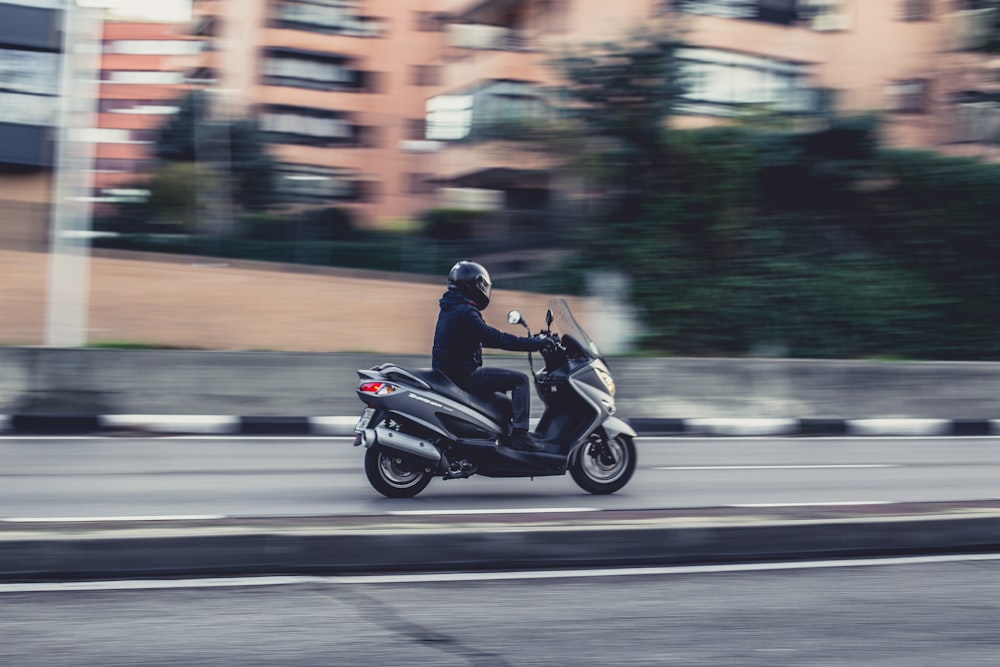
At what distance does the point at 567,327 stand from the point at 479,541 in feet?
11.2

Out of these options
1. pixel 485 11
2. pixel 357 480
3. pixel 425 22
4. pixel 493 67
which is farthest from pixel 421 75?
pixel 357 480

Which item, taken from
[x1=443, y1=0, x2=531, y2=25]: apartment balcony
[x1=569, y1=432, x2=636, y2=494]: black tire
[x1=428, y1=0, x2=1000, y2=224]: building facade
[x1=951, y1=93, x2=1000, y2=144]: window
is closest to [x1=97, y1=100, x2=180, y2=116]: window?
[x1=443, y1=0, x2=531, y2=25]: apartment balcony

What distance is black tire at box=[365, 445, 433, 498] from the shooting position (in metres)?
8.98

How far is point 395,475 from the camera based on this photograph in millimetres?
9016

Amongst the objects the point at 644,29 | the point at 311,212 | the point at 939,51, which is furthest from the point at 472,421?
the point at 939,51

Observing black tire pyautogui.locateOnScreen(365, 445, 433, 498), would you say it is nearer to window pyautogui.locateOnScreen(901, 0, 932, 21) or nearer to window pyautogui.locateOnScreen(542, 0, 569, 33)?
window pyautogui.locateOnScreen(542, 0, 569, 33)

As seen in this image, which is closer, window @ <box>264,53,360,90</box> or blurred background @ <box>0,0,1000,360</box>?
blurred background @ <box>0,0,1000,360</box>

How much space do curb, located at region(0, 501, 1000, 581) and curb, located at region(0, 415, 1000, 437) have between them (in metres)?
8.78

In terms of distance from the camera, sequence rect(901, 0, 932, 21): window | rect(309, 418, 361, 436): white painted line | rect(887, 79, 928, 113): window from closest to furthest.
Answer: rect(309, 418, 361, 436): white painted line → rect(887, 79, 928, 113): window → rect(901, 0, 932, 21): window

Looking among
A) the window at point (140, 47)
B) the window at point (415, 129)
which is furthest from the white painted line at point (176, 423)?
the window at point (140, 47)

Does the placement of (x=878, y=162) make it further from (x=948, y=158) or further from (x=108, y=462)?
(x=108, y=462)

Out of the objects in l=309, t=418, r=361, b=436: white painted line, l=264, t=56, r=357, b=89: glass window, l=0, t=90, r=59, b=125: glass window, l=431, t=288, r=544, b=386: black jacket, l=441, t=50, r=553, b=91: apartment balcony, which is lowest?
l=309, t=418, r=361, b=436: white painted line

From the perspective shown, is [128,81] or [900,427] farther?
[128,81]

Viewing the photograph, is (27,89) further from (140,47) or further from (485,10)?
(140,47)
